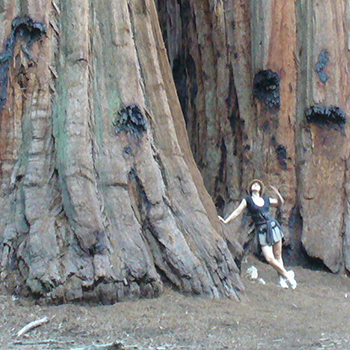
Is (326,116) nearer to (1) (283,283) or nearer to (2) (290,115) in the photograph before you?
(2) (290,115)

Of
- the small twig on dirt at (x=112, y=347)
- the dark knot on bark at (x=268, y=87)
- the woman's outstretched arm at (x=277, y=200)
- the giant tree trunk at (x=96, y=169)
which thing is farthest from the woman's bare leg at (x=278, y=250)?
the small twig on dirt at (x=112, y=347)

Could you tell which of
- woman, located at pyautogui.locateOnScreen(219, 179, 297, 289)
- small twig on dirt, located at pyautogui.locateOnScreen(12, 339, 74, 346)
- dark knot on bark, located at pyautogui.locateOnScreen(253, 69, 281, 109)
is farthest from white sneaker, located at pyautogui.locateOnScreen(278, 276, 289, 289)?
small twig on dirt, located at pyautogui.locateOnScreen(12, 339, 74, 346)

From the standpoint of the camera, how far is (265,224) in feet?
22.5

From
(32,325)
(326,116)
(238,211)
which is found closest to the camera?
(32,325)

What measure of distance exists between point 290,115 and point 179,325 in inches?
153

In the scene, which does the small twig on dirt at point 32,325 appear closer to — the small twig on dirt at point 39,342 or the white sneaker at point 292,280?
the small twig on dirt at point 39,342

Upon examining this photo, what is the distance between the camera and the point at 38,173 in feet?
17.4

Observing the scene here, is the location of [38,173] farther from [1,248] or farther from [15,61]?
[15,61]

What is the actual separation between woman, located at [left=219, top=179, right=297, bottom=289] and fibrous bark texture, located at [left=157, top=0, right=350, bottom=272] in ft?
1.80

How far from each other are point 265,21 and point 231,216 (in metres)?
2.55

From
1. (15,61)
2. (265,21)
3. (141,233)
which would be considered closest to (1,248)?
(141,233)

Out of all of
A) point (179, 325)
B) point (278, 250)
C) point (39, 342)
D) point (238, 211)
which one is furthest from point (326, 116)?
point (39, 342)

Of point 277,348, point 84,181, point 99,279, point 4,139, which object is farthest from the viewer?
point 4,139

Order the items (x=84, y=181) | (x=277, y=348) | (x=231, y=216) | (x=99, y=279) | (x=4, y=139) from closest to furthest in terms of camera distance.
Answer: (x=277, y=348)
(x=99, y=279)
(x=84, y=181)
(x=4, y=139)
(x=231, y=216)
